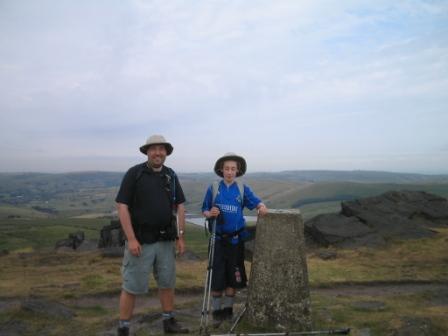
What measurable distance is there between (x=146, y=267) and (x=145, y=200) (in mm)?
1314

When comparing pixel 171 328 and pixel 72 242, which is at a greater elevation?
pixel 171 328

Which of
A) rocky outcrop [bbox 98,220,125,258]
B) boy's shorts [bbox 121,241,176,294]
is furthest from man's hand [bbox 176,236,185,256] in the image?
rocky outcrop [bbox 98,220,125,258]

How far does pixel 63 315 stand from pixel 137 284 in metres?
4.47

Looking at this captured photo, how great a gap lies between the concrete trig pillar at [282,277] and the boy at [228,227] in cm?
59

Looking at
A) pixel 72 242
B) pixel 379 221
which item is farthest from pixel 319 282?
pixel 72 242

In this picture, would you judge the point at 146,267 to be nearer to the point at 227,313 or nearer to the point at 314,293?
the point at 227,313

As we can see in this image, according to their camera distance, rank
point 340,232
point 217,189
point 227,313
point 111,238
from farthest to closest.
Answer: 1. point 111,238
2. point 340,232
3. point 227,313
4. point 217,189

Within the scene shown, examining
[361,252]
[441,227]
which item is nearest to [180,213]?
[361,252]

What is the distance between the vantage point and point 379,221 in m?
29.4

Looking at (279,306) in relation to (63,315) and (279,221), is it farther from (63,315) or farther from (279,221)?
(63,315)

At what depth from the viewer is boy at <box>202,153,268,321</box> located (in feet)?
28.8

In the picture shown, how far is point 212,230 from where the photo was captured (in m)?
8.84

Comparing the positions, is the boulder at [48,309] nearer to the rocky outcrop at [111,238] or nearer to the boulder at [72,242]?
the rocky outcrop at [111,238]

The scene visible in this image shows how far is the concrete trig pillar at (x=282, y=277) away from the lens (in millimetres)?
8312
